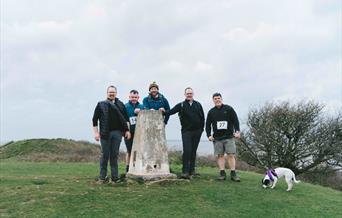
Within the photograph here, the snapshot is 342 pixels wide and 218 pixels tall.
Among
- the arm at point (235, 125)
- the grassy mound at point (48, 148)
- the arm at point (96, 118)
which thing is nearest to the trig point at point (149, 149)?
the arm at point (96, 118)

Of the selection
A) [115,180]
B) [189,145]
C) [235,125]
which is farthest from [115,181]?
[235,125]

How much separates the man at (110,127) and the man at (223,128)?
7.54 feet

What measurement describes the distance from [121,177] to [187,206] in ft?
9.23

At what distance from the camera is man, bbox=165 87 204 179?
36.5ft

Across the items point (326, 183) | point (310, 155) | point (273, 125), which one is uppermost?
point (273, 125)

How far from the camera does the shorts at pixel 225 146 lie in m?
11.0

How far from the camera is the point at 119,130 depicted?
10.2 m

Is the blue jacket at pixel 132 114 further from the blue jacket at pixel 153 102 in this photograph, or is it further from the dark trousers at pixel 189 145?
the dark trousers at pixel 189 145

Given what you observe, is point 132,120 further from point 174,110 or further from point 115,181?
point 115,181

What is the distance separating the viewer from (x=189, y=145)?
1118 centimetres

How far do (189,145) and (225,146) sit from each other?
91 cm

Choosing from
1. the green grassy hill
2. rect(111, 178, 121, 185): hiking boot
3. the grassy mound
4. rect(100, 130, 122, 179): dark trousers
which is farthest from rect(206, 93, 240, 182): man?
the grassy mound

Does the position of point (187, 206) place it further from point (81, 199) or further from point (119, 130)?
point (119, 130)

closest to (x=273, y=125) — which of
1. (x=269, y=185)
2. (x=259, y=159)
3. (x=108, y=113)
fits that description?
(x=259, y=159)
